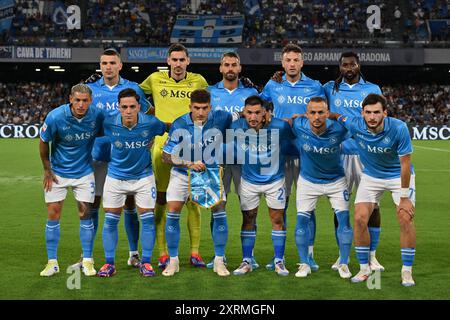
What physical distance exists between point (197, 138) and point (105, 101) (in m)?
1.10

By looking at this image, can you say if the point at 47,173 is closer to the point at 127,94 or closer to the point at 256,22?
the point at 127,94

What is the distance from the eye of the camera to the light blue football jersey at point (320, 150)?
674cm

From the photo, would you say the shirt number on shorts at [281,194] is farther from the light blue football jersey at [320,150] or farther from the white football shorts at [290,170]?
the white football shorts at [290,170]

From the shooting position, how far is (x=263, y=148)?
23.0ft

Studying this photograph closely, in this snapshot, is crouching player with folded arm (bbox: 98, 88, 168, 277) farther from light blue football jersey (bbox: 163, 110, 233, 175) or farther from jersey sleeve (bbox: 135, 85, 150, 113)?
jersey sleeve (bbox: 135, 85, 150, 113)

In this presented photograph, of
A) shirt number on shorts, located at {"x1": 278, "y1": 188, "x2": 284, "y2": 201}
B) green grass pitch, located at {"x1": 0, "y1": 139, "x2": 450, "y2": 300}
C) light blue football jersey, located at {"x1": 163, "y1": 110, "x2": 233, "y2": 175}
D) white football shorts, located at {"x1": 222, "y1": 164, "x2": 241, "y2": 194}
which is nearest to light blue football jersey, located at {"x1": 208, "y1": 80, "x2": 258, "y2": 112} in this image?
light blue football jersey, located at {"x1": 163, "y1": 110, "x2": 233, "y2": 175}

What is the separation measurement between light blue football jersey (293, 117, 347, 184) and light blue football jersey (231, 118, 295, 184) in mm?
174

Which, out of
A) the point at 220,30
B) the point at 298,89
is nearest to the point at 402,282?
the point at 298,89

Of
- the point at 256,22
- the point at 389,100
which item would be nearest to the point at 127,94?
the point at 256,22

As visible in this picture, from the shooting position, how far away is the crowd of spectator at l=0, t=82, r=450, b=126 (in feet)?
117

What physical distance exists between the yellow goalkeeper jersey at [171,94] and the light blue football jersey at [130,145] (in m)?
0.65

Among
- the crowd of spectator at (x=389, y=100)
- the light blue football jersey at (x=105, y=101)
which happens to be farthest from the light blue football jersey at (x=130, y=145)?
the crowd of spectator at (x=389, y=100)
